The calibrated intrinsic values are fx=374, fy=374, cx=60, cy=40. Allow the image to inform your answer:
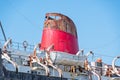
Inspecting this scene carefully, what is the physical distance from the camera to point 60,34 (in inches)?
688

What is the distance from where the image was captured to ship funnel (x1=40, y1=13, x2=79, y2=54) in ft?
57.0

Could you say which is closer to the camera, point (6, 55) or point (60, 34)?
point (6, 55)

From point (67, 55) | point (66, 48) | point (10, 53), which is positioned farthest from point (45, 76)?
point (66, 48)

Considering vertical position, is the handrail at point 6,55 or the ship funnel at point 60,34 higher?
the ship funnel at point 60,34

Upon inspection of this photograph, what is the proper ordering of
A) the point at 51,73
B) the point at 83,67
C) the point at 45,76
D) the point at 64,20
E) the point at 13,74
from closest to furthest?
the point at 13,74 → the point at 45,76 → the point at 51,73 → the point at 83,67 → the point at 64,20

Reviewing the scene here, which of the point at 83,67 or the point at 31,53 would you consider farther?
the point at 83,67

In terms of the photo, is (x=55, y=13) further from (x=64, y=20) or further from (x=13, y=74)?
(x=13, y=74)

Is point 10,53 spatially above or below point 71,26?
below

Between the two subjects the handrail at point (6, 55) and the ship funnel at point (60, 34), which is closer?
the handrail at point (6, 55)

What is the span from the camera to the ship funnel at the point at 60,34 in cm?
1738

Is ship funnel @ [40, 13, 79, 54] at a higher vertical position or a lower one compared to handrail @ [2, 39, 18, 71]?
higher

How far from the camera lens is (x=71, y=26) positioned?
17.8 meters

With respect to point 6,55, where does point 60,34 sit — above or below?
above

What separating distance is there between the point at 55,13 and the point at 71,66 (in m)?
3.12
